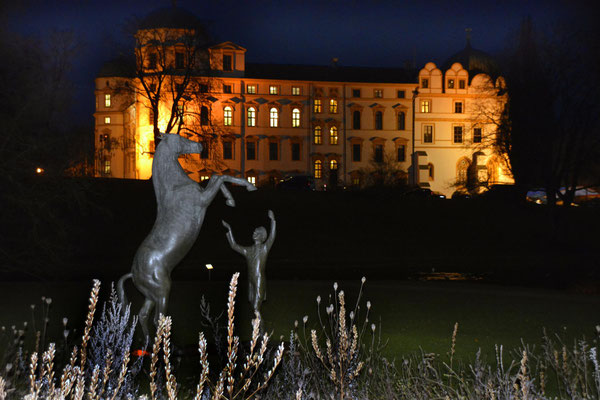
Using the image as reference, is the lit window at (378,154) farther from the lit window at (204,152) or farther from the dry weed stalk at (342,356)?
the dry weed stalk at (342,356)

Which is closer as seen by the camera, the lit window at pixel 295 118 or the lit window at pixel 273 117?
the lit window at pixel 273 117

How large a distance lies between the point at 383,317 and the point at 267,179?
212 ft

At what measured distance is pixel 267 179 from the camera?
79312 millimetres

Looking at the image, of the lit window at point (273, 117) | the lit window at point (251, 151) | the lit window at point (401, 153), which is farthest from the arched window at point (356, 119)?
the lit window at point (251, 151)

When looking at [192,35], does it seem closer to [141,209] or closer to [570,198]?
[141,209]

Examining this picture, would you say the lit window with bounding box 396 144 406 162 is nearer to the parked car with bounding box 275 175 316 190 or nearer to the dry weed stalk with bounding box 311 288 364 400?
the parked car with bounding box 275 175 316 190

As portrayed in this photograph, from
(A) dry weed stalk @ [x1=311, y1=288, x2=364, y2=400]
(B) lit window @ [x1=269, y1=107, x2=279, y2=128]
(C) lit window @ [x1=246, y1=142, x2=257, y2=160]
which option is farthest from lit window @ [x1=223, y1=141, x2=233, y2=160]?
(A) dry weed stalk @ [x1=311, y1=288, x2=364, y2=400]

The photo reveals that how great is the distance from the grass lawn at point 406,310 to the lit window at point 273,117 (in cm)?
6054

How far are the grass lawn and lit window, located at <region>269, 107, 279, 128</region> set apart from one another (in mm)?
60542

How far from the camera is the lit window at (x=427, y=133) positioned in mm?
84875

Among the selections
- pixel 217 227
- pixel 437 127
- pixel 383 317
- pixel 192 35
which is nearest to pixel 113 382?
pixel 383 317

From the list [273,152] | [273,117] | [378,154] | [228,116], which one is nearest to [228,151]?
[228,116]

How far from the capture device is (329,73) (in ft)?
277

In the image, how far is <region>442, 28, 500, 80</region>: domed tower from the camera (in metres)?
90.1
